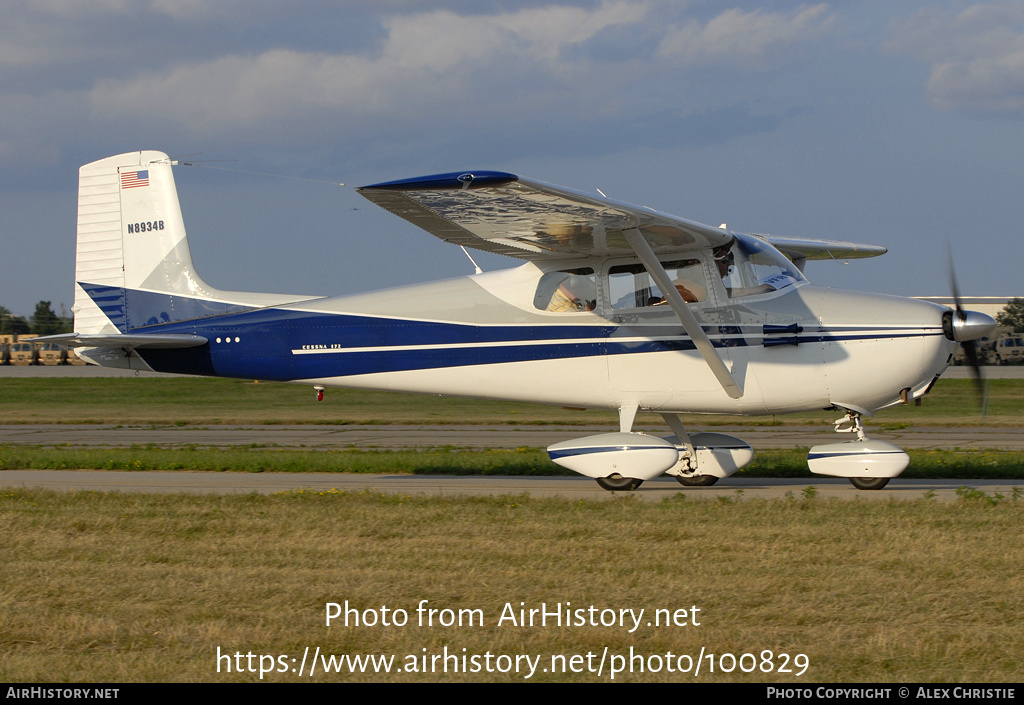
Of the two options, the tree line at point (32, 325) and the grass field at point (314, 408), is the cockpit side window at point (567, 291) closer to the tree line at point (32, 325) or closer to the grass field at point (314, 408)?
the grass field at point (314, 408)

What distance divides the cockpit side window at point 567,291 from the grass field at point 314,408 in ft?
29.0

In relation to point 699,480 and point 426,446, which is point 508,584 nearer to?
point 699,480

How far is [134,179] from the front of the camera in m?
12.5

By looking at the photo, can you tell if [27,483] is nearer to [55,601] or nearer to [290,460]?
[290,460]

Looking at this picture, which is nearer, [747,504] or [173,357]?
[747,504]

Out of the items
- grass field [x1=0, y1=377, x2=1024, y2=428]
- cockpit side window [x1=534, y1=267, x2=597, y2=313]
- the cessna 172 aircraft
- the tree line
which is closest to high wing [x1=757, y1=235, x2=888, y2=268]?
the cessna 172 aircraft

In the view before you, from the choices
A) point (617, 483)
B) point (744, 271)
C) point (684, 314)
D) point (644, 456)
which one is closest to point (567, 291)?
point (684, 314)

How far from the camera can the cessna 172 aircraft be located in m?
9.41

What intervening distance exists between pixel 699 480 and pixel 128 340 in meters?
7.20

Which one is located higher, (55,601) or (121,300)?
(121,300)

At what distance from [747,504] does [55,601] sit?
5.78 meters

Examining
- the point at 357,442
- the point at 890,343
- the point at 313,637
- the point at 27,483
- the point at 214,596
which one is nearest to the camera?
the point at 313,637

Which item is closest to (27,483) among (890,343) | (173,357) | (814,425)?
(173,357)

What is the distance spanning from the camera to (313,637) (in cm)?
475
